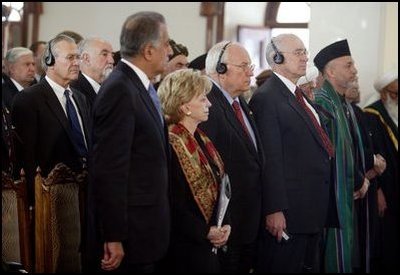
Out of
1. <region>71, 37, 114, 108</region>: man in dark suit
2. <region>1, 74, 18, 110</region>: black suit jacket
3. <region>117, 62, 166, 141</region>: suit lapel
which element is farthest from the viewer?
<region>1, 74, 18, 110</region>: black suit jacket

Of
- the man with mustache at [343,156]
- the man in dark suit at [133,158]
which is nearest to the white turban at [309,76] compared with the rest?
the man with mustache at [343,156]

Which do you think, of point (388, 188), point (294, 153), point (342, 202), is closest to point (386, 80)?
point (388, 188)

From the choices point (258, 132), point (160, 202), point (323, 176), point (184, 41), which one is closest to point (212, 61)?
point (258, 132)

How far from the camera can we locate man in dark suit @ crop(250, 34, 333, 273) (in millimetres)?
3645

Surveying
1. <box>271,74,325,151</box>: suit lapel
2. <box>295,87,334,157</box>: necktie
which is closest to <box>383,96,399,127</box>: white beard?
<box>295,87,334,157</box>: necktie

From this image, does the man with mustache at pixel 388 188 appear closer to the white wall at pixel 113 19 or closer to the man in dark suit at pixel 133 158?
the man in dark suit at pixel 133 158

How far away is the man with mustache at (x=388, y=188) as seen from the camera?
5.15 m

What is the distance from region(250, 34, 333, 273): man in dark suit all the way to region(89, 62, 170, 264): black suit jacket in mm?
1026

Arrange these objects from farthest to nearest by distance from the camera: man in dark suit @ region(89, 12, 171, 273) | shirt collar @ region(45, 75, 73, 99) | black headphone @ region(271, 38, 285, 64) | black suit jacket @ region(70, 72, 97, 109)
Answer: black suit jacket @ region(70, 72, 97, 109) → shirt collar @ region(45, 75, 73, 99) → black headphone @ region(271, 38, 285, 64) → man in dark suit @ region(89, 12, 171, 273)

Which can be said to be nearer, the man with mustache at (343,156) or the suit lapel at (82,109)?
the suit lapel at (82,109)

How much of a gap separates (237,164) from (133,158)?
3.01 ft

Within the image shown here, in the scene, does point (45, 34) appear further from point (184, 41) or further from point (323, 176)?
point (323, 176)

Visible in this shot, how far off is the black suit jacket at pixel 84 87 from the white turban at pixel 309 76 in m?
1.32

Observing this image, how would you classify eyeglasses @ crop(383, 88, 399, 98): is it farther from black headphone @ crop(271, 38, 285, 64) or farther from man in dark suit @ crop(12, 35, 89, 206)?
man in dark suit @ crop(12, 35, 89, 206)
